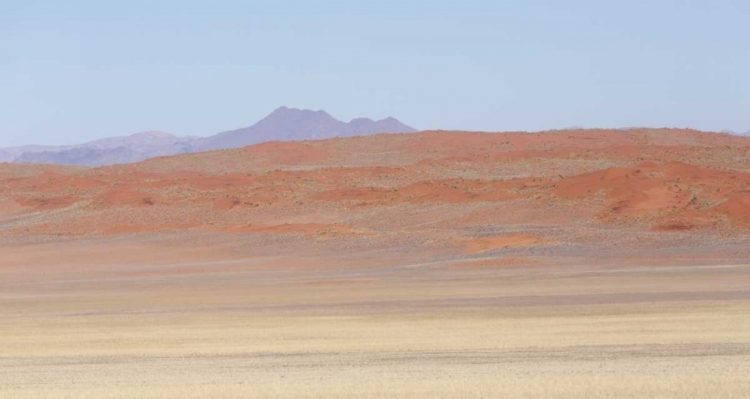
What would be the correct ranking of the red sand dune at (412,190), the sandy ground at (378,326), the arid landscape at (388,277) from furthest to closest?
the red sand dune at (412,190) → the arid landscape at (388,277) → the sandy ground at (378,326)

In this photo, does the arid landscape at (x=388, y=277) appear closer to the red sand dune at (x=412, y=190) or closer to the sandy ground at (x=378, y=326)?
the sandy ground at (x=378, y=326)

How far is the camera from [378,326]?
22.1m

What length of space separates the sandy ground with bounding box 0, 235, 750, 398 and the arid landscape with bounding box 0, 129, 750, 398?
0.08 metres

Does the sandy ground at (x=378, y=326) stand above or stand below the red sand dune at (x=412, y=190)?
below

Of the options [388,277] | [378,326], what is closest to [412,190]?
[388,277]

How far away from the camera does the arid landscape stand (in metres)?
14.9

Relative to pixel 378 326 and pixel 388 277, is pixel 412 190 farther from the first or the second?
pixel 378 326

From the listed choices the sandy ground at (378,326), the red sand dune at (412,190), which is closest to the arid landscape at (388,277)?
the sandy ground at (378,326)

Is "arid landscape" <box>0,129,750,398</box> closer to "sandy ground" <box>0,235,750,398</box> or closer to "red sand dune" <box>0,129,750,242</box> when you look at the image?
"sandy ground" <box>0,235,750,398</box>

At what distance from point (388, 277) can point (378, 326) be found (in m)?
11.9

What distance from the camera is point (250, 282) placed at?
33.9m

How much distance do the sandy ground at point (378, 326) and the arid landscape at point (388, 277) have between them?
8 centimetres

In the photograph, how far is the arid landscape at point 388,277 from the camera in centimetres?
1487

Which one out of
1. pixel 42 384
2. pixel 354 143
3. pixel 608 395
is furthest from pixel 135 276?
pixel 354 143
